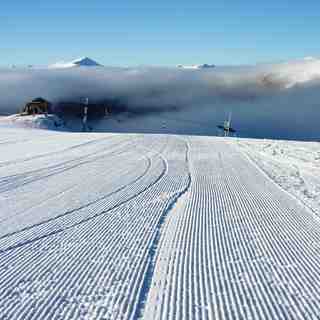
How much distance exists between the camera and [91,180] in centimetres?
1355

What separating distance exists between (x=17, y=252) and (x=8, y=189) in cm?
530

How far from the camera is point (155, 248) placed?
7238 mm

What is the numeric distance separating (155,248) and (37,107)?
7167 cm

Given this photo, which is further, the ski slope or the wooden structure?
the wooden structure

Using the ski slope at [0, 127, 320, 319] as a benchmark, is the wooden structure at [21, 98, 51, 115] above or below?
below

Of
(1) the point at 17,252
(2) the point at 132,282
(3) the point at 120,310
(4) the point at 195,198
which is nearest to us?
(3) the point at 120,310

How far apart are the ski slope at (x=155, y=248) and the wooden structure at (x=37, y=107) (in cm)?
6265

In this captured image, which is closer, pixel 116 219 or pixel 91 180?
pixel 116 219

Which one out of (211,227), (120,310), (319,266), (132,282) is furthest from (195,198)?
(120,310)

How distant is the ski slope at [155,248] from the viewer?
5.30 meters

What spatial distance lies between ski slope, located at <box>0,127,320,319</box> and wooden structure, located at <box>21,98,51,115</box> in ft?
206

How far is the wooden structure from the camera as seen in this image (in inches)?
2923

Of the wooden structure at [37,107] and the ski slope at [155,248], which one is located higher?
the ski slope at [155,248]

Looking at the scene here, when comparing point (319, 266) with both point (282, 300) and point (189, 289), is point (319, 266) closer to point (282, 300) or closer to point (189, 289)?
point (282, 300)
